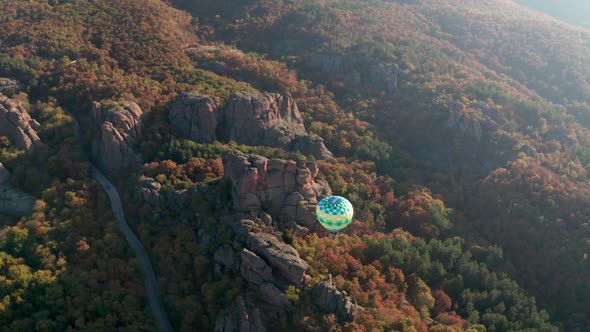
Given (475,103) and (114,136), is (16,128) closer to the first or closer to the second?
(114,136)

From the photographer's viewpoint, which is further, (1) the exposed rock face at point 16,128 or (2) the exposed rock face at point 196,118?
(2) the exposed rock face at point 196,118

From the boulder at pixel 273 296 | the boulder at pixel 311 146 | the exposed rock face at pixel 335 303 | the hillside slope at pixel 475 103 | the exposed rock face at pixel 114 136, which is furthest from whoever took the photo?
the boulder at pixel 311 146

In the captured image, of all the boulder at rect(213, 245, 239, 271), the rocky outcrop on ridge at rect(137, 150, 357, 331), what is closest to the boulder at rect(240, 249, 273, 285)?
the rocky outcrop on ridge at rect(137, 150, 357, 331)

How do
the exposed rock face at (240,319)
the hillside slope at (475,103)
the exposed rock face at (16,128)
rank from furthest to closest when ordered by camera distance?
the hillside slope at (475,103) < the exposed rock face at (16,128) < the exposed rock face at (240,319)

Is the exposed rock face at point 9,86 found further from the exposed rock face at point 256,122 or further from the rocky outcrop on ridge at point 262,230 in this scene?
the exposed rock face at point 256,122

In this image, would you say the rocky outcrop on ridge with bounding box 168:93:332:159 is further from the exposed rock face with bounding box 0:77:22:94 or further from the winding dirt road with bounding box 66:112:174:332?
the exposed rock face with bounding box 0:77:22:94

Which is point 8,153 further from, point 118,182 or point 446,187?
point 446,187

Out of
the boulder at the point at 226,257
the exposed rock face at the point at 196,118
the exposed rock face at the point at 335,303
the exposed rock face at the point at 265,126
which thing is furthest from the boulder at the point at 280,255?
the exposed rock face at the point at 265,126

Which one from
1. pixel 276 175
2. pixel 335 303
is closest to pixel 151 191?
pixel 276 175
